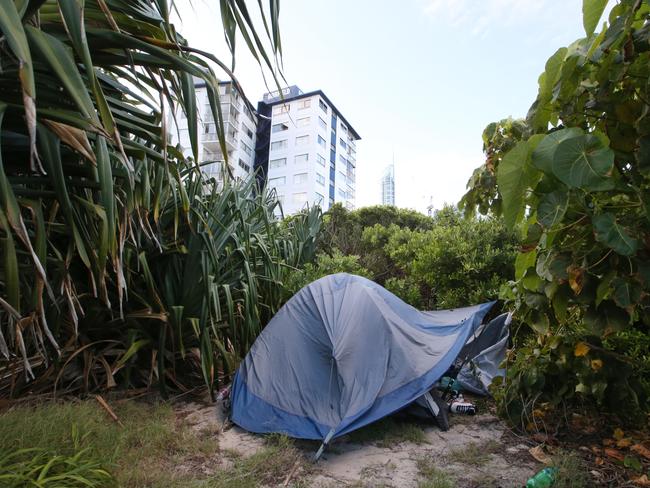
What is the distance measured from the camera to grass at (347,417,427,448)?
7.99 feet

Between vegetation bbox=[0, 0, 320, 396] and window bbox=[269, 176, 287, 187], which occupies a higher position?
window bbox=[269, 176, 287, 187]

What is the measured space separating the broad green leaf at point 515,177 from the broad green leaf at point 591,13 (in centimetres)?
36

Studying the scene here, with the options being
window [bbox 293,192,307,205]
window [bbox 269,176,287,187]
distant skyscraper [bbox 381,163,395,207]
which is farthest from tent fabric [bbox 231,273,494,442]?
distant skyscraper [bbox 381,163,395,207]

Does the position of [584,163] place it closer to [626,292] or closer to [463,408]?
[626,292]

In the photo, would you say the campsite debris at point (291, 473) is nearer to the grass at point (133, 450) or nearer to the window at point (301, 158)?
the grass at point (133, 450)

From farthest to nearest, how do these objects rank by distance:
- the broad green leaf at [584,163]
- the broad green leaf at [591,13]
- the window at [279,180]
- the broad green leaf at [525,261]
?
the window at [279,180], the broad green leaf at [525,261], the broad green leaf at [591,13], the broad green leaf at [584,163]

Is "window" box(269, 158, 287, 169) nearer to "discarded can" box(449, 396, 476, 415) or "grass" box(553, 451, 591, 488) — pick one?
"discarded can" box(449, 396, 476, 415)

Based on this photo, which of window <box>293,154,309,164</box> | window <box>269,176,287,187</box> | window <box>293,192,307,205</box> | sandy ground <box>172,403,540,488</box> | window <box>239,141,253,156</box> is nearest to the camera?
sandy ground <box>172,403,540,488</box>

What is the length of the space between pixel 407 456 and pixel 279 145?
32317mm

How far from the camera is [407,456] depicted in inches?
88.6

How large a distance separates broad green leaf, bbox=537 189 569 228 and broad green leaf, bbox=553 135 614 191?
0.30 ft

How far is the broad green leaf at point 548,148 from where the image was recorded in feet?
3.38

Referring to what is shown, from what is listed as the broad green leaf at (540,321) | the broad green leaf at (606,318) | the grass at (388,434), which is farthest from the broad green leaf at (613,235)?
the grass at (388,434)

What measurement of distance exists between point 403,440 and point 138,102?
2.36 metres
